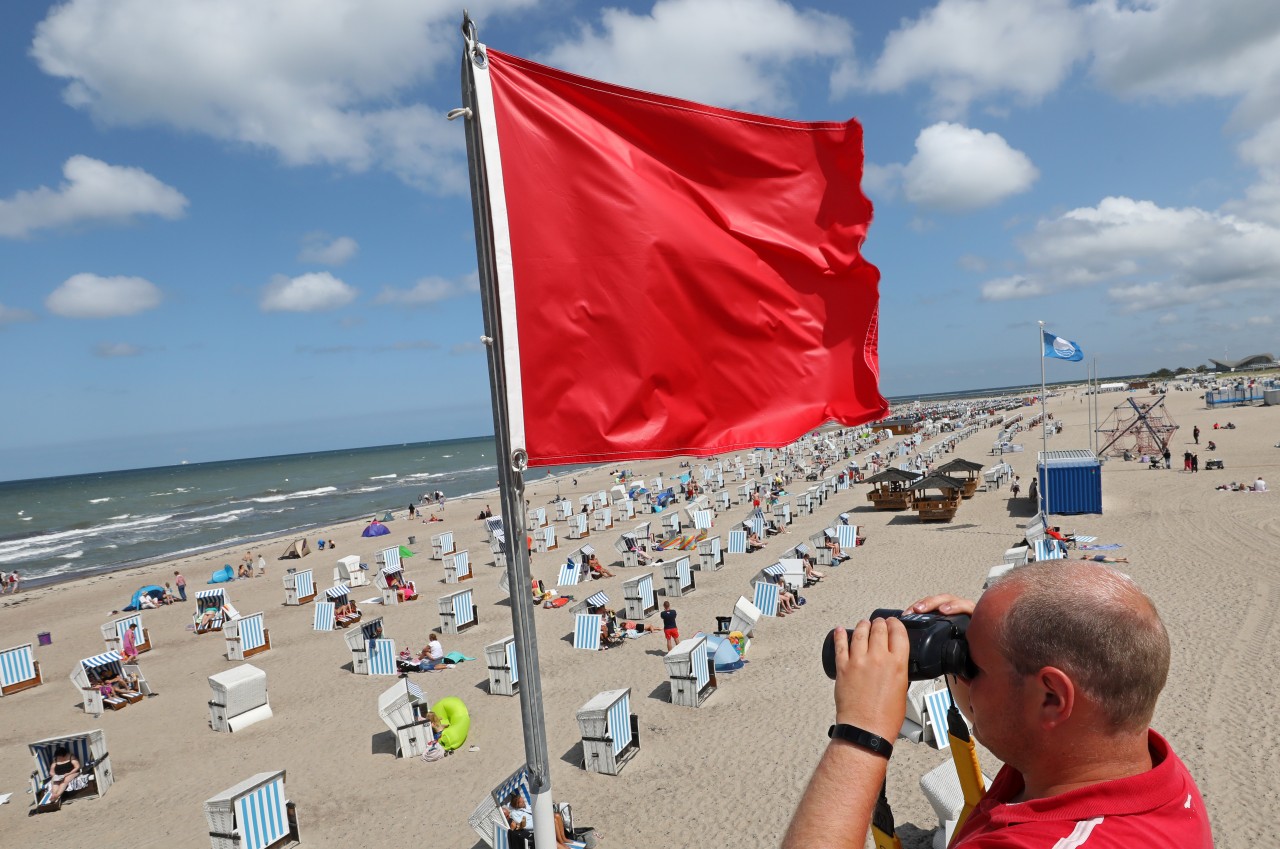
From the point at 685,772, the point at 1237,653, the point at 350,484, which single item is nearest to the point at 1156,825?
the point at 685,772

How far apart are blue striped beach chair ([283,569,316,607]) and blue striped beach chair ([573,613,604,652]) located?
10.6 metres

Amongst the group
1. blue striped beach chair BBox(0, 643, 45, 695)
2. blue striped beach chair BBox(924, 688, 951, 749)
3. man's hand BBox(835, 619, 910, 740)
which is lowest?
blue striped beach chair BBox(0, 643, 45, 695)

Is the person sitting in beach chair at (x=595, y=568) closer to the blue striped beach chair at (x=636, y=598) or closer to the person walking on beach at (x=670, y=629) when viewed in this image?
the blue striped beach chair at (x=636, y=598)

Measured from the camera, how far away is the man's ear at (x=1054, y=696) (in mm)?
1207

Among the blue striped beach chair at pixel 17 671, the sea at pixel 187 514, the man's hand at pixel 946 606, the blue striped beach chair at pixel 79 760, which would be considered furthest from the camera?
the sea at pixel 187 514

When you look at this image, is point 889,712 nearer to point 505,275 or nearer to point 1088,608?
point 1088,608

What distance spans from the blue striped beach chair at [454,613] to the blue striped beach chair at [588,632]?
3.40 m

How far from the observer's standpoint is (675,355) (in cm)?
375

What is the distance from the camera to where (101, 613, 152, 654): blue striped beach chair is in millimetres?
17516

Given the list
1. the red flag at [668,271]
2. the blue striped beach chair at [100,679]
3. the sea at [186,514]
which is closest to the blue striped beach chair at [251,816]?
the red flag at [668,271]

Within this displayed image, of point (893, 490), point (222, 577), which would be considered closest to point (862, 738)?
point (893, 490)

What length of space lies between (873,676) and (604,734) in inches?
339

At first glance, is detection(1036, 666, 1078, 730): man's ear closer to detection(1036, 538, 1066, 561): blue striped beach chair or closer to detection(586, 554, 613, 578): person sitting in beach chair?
detection(1036, 538, 1066, 561): blue striped beach chair

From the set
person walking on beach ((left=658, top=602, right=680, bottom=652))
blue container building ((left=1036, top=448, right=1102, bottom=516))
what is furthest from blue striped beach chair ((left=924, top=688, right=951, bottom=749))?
blue container building ((left=1036, top=448, right=1102, bottom=516))
